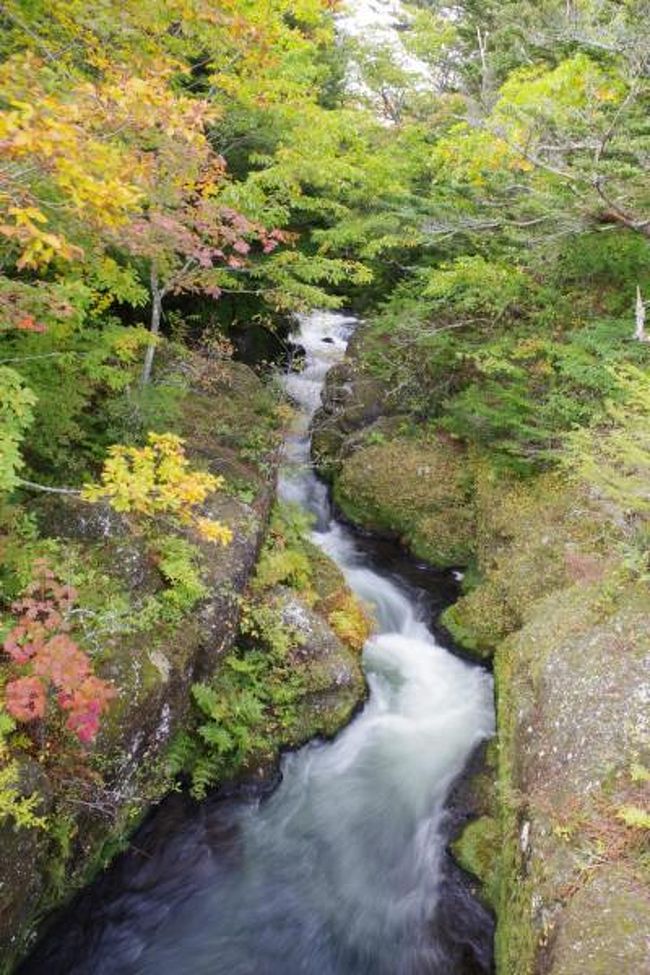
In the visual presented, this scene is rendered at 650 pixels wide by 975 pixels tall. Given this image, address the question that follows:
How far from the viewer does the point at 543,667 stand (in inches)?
293

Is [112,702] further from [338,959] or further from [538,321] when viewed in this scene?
[538,321]

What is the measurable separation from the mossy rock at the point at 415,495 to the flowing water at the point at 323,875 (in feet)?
10.6

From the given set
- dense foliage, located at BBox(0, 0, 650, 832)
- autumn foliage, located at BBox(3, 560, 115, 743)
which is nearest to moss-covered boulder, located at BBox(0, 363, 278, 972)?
dense foliage, located at BBox(0, 0, 650, 832)

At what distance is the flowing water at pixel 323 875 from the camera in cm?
628

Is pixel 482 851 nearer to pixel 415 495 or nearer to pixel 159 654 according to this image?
pixel 159 654

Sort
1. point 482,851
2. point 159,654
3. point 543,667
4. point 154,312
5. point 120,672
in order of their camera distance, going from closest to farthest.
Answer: point 120,672 < point 159,654 < point 482,851 < point 543,667 < point 154,312

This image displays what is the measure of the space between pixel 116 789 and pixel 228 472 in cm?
485

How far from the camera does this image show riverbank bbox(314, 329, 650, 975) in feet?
16.4

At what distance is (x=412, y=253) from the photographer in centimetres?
1617

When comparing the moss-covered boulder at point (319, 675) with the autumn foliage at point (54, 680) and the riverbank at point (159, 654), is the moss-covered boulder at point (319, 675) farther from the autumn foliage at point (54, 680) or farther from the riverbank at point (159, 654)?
the autumn foliage at point (54, 680)

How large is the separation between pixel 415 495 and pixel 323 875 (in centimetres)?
725

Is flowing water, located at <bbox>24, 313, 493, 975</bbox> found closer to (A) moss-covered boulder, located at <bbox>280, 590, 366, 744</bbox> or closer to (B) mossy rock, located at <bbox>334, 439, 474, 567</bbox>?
(A) moss-covered boulder, located at <bbox>280, 590, 366, 744</bbox>

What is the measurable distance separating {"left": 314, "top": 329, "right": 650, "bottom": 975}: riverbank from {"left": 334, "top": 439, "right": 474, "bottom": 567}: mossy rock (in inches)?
1.1

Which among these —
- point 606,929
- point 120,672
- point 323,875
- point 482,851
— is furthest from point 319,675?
point 606,929
